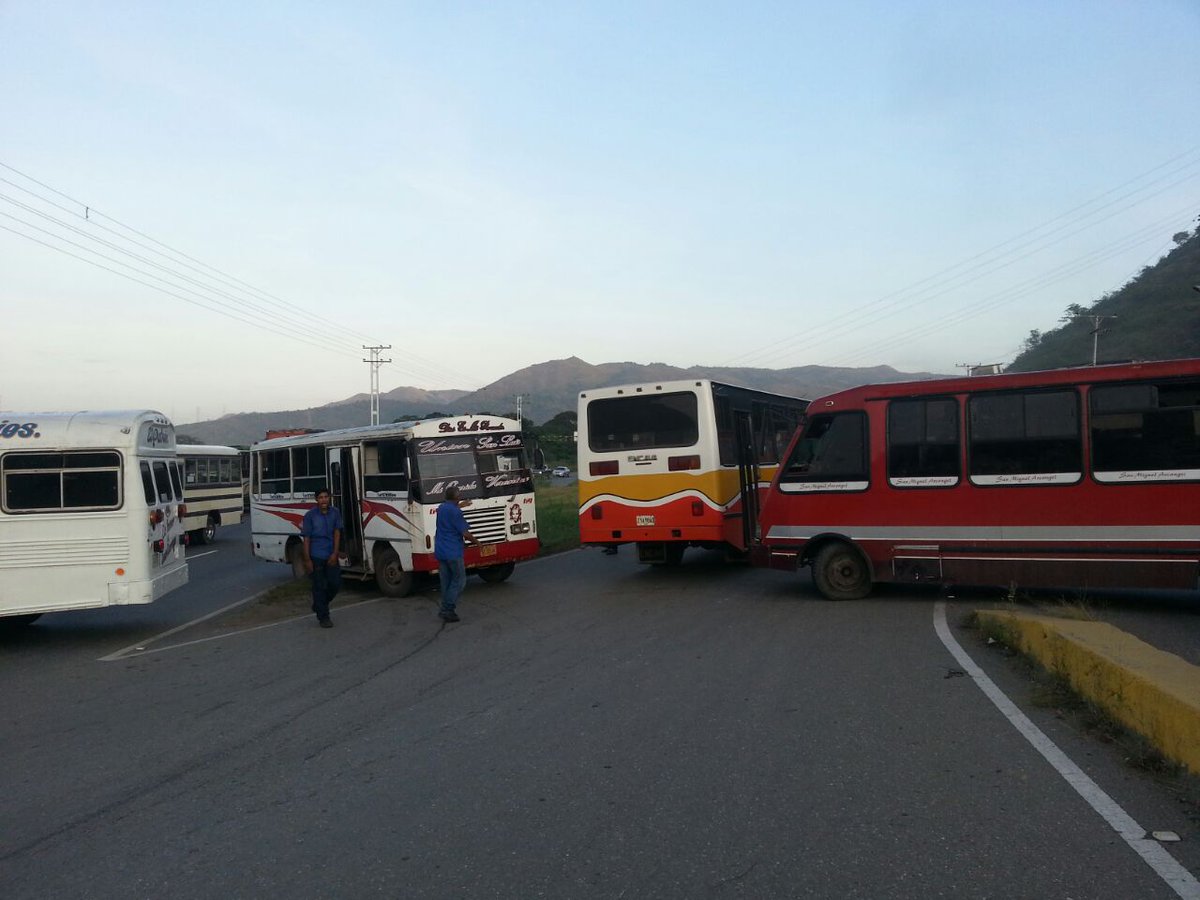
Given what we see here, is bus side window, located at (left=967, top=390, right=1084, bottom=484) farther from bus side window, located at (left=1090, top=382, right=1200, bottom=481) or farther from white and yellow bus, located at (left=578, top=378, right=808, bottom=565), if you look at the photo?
white and yellow bus, located at (left=578, top=378, right=808, bottom=565)

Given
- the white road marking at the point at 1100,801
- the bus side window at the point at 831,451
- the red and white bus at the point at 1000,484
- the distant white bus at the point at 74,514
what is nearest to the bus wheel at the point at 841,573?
the red and white bus at the point at 1000,484

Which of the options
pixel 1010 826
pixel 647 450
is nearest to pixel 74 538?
pixel 647 450

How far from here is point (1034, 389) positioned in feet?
38.7

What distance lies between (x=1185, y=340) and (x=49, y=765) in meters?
66.4

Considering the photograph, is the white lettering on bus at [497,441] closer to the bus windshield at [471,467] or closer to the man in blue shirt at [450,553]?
the bus windshield at [471,467]

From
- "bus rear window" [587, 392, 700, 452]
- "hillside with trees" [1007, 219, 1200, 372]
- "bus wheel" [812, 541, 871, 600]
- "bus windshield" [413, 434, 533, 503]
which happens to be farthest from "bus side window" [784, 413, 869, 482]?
"hillside with trees" [1007, 219, 1200, 372]

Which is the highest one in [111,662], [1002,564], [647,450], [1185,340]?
[1185,340]

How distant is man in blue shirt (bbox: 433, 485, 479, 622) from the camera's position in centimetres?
1268

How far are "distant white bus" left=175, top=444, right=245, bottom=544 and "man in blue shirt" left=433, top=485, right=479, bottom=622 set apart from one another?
17.6m

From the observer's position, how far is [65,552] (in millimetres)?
11930

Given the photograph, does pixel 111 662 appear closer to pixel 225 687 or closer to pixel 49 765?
pixel 225 687

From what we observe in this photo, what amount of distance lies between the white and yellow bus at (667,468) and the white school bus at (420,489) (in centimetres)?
119

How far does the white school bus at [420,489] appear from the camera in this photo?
49.1 ft

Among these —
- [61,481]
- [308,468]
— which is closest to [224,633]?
[61,481]
